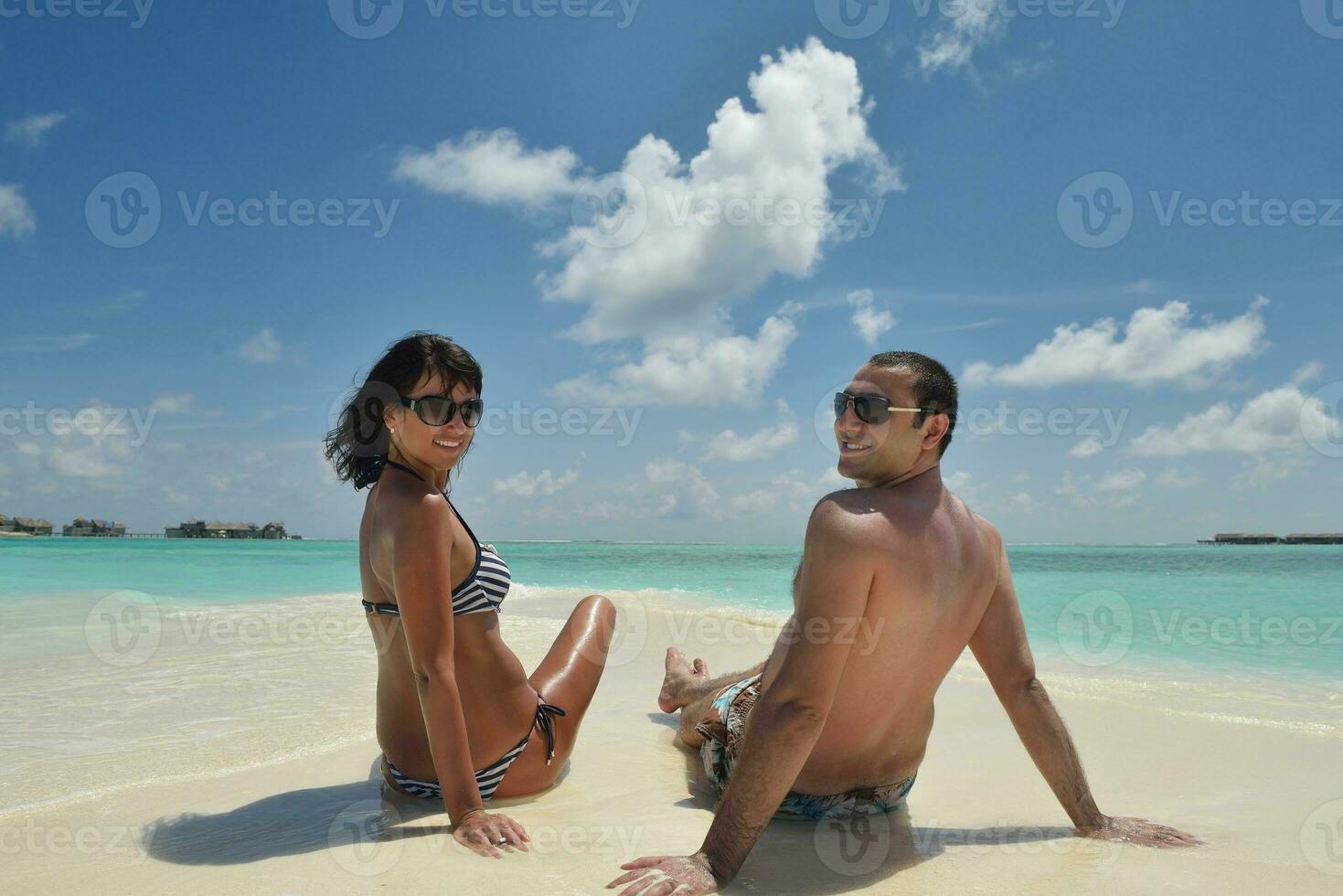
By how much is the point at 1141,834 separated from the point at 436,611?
2.54 meters

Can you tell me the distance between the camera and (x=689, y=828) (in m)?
2.93

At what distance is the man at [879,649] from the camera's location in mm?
2244

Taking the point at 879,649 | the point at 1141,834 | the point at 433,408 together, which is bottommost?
the point at 1141,834

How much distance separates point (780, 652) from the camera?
249 cm

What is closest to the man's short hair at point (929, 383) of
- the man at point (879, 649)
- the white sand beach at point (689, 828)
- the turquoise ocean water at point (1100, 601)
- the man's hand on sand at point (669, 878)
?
the man at point (879, 649)

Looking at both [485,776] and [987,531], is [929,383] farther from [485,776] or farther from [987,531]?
[485,776]

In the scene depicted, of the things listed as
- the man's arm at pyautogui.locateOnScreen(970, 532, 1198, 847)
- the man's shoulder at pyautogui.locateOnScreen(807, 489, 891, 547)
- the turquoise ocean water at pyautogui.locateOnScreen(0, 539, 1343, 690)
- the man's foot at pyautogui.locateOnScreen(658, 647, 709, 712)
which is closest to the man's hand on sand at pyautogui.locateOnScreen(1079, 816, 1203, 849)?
the man's arm at pyautogui.locateOnScreen(970, 532, 1198, 847)

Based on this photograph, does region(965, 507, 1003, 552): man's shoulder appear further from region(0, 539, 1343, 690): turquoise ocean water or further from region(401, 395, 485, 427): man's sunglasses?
region(0, 539, 1343, 690): turquoise ocean water

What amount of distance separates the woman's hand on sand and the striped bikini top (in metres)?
0.73

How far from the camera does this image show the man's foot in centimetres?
464

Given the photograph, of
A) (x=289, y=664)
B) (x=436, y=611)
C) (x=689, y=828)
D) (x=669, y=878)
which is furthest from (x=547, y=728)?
(x=289, y=664)

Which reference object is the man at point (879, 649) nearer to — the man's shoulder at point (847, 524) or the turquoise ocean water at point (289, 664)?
the man's shoulder at point (847, 524)

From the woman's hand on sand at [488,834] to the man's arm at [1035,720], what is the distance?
170 cm

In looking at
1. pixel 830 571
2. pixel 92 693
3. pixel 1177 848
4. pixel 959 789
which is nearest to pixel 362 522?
pixel 830 571
